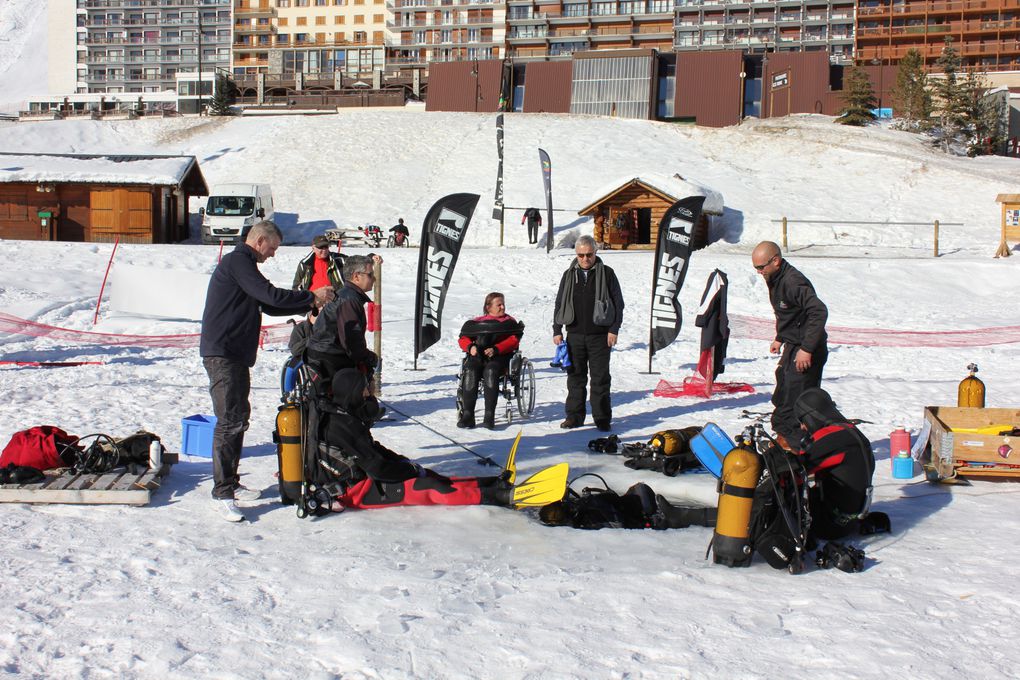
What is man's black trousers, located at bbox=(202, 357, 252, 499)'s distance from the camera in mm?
5707

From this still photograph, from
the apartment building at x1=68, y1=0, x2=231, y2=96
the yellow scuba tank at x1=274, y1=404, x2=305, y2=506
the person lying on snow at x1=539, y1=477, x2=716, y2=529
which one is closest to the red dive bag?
the yellow scuba tank at x1=274, y1=404, x2=305, y2=506

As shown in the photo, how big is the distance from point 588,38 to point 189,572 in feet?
270

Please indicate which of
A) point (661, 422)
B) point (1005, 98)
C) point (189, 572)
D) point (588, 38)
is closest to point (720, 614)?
point (189, 572)

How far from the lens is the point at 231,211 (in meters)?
31.5

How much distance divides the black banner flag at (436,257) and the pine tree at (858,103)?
4693 cm

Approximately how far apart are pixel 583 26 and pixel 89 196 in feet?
194

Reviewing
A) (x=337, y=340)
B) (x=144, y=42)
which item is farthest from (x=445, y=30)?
(x=337, y=340)

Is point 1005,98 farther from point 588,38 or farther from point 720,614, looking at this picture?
point 720,614

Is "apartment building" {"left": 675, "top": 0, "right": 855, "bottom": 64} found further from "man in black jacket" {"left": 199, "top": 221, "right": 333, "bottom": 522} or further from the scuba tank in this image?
"man in black jacket" {"left": 199, "top": 221, "right": 333, "bottom": 522}

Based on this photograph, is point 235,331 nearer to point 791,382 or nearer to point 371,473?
point 371,473

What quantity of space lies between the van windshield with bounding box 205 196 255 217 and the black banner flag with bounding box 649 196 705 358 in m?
22.1

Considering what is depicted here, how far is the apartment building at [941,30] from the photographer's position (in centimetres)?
6956

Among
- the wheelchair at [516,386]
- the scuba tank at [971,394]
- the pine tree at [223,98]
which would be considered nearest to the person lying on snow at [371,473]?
the wheelchair at [516,386]

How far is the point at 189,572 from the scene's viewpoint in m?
4.59
